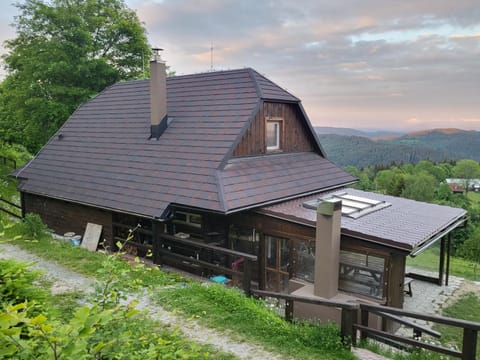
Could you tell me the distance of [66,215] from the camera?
12453mm

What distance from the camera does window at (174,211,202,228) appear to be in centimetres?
1002

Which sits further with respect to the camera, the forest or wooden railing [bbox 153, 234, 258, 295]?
the forest

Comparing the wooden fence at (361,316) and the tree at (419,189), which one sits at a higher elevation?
the wooden fence at (361,316)

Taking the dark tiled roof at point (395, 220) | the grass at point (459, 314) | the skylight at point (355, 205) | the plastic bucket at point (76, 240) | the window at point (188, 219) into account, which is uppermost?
the skylight at point (355, 205)

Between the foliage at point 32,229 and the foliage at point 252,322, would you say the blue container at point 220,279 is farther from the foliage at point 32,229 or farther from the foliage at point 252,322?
the foliage at point 32,229

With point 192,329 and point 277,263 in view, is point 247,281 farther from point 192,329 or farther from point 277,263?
point 192,329

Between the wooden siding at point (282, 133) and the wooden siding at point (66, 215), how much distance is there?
4519 mm

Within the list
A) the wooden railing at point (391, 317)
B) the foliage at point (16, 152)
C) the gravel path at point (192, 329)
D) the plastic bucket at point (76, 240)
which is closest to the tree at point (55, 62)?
the foliage at point (16, 152)

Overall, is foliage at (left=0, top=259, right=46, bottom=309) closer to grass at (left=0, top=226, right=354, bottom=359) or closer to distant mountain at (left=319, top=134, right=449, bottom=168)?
grass at (left=0, top=226, right=354, bottom=359)

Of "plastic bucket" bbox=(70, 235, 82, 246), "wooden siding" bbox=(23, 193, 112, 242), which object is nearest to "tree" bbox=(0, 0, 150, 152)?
"wooden siding" bbox=(23, 193, 112, 242)

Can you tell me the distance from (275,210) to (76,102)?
1628cm

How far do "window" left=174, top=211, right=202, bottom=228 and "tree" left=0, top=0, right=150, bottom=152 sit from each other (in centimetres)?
1350

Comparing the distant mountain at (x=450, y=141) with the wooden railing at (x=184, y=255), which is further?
the distant mountain at (x=450, y=141)

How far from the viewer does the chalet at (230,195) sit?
8.06m
